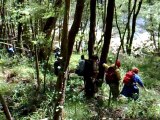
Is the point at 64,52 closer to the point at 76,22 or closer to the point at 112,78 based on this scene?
the point at 76,22

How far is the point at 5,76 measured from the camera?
57.4 ft

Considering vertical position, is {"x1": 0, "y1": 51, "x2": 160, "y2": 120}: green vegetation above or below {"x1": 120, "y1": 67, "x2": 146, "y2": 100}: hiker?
below

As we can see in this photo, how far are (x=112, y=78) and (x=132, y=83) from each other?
2.27ft

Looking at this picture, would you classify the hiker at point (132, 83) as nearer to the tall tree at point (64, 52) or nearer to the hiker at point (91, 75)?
the hiker at point (91, 75)

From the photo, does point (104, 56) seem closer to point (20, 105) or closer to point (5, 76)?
point (20, 105)

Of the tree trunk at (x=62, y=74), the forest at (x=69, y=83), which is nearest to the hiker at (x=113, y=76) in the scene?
the forest at (x=69, y=83)

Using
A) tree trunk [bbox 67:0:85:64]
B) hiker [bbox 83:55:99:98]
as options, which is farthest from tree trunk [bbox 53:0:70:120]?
hiker [bbox 83:55:99:98]

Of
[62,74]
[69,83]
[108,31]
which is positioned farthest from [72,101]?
[62,74]

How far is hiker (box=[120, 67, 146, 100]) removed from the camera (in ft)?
40.1

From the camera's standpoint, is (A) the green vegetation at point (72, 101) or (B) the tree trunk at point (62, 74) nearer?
(B) the tree trunk at point (62, 74)

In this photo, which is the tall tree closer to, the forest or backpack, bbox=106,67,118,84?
the forest

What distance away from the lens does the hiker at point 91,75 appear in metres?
12.7

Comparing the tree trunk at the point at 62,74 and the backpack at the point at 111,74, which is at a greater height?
the tree trunk at the point at 62,74

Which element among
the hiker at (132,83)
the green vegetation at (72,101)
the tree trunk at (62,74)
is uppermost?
the tree trunk at (62,74)
